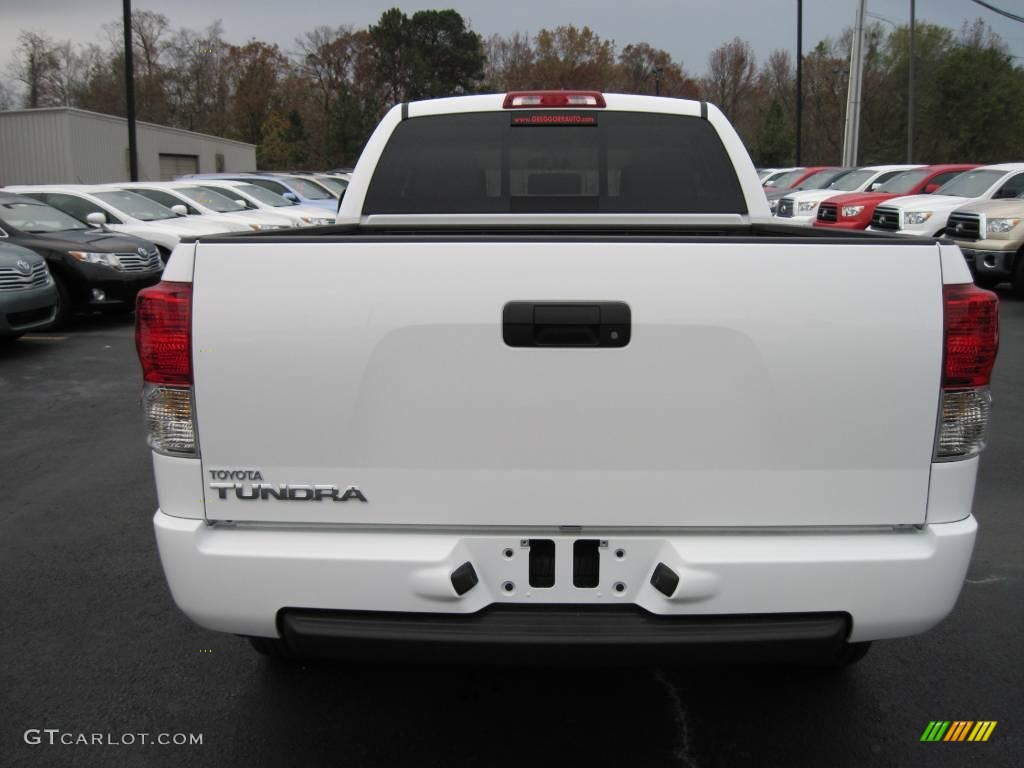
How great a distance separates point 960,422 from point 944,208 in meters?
14.8

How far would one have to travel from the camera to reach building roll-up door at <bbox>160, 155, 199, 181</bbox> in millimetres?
41625

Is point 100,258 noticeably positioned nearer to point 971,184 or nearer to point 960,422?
point 960,422

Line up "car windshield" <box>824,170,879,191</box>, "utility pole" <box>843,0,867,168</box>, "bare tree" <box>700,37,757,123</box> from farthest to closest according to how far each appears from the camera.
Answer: "bare tree" <box>700,37,757,123</box>
"utility pole" <box>843,0,867,168</box>
"car windshield" <box>824,170,879,191</box>

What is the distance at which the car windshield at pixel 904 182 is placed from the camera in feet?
62.3

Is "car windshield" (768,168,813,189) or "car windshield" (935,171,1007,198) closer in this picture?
"car windshield" (935,171,1007,198)

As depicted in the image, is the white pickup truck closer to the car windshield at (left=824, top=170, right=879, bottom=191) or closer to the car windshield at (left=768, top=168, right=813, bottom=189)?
the car windshield at (left=824, top=170, right=879, bottom=191)

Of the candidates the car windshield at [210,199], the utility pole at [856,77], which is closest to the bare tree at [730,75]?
the utility pole at [856,77]

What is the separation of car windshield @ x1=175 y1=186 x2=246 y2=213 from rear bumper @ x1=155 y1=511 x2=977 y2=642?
16565 millimetres

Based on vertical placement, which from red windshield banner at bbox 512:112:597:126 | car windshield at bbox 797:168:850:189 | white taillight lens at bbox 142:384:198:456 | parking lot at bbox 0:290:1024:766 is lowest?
parking lot at bbox 0:290:1024:766

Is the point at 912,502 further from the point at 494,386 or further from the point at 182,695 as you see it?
the point at 182,695

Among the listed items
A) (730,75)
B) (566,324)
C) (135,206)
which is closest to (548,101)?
(566,324)

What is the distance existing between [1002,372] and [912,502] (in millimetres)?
7539

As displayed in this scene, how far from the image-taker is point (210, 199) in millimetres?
18328

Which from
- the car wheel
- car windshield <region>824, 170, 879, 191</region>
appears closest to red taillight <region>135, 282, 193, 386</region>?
the car wheel
